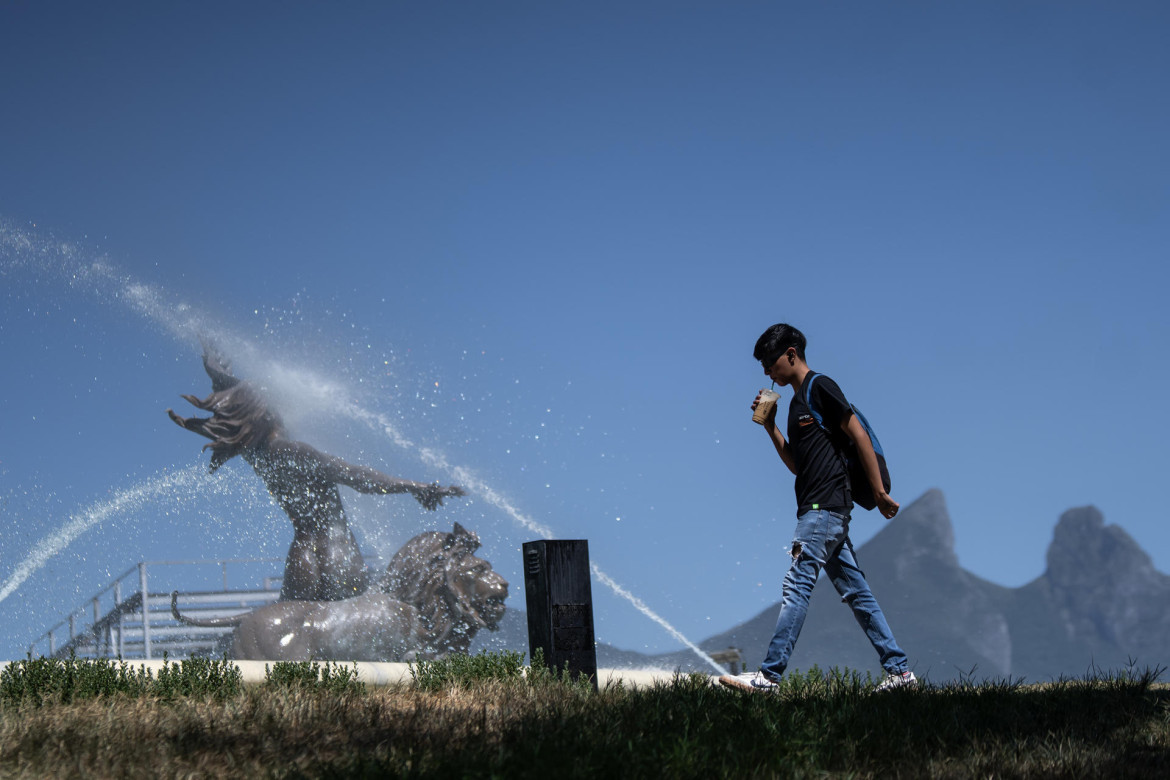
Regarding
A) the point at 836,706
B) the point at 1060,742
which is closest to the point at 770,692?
the point at 836,706

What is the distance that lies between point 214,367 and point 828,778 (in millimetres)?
18410

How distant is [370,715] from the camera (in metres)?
4.90

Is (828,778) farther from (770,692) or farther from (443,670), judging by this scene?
(443,670)

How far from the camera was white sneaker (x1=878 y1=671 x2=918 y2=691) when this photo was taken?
592 cm

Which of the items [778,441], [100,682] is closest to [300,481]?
[100,682]

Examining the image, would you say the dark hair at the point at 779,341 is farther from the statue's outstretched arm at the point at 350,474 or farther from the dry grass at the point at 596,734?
the statue's outstretched arm at the point at 350,474

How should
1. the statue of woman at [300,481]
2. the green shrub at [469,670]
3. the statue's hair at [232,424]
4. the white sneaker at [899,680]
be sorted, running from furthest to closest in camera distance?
the statue's hair at [232,424] → the statue of woman at [300,481] → the green shrub at [469,670] → the white sneaker at [899,680]

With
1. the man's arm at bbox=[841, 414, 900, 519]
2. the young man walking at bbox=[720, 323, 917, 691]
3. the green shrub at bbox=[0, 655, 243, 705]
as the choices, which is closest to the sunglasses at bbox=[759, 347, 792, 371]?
the young man walking at bbox=[720, 323, 917, 691]

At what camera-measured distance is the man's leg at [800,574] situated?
572 centimetres

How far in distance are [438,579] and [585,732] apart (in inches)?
555

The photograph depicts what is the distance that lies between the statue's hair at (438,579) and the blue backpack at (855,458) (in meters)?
12.9

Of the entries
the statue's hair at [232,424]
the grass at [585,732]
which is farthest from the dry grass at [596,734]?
the statue's hair at [232,424]

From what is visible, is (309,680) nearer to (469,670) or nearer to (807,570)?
(469,670)

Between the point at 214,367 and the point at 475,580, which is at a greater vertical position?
the point at 214,367
